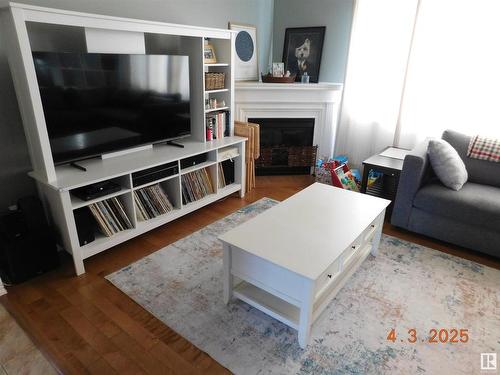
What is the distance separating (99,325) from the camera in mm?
1795

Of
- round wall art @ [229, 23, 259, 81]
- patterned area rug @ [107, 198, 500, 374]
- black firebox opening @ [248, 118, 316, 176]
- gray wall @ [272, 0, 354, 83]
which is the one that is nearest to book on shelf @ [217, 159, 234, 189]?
black firebox opening @ [248, 118, 316, 176]

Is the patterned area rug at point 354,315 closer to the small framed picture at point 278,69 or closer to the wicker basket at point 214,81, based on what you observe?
the wicker basket at point 214,81

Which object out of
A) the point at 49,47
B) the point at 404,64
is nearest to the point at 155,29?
the point at 49,47

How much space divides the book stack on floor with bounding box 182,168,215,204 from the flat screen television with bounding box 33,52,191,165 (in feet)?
1.28

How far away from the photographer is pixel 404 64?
3.40 meters

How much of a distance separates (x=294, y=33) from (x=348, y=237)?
3.09 meters

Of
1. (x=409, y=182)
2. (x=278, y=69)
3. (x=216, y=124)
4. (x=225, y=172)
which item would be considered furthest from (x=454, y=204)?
(x=278, y=69)

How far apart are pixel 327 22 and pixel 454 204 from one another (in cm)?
255

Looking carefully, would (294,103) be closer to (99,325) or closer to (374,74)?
(374,74)

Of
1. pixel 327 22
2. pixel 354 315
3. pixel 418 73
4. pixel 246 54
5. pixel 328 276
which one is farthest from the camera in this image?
pixel 246 54

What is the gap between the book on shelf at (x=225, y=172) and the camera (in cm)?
330

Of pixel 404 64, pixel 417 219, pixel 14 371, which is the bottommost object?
pixel 14 371

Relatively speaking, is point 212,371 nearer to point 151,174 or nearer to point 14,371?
point 14,371

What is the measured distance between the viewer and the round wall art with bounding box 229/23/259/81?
3.82m
